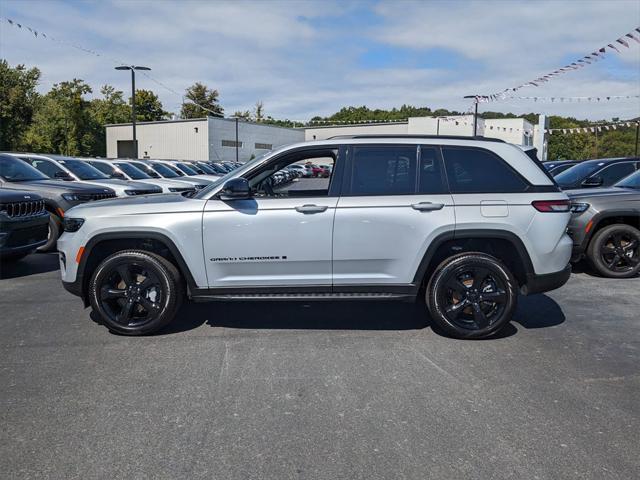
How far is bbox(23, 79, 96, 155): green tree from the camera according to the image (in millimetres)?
44688

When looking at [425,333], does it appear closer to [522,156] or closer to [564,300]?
[522,156]

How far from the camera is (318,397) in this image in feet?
12.4

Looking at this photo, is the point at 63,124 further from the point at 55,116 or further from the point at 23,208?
the point at 23,208

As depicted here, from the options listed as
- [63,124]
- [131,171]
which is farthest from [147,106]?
[131,171]

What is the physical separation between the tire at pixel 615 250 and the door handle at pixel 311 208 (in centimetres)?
475

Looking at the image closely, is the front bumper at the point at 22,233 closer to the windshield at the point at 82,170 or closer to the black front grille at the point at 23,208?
the black front grille at the point at 23,208

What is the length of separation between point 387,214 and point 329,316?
147 cm

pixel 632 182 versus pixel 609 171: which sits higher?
pixel 609 171

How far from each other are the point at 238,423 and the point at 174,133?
5943 centimetres

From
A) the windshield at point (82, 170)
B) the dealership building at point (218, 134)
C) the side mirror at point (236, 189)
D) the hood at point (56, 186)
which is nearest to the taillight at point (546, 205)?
the side mirror at point (236, 189)

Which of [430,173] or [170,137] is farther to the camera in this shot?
[170,137]

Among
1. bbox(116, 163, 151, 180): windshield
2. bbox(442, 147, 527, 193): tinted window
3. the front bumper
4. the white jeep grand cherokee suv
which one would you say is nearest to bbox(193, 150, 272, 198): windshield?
the white jeep grand cherokee suv

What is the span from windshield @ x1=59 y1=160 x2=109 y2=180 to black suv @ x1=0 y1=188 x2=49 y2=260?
3955mm

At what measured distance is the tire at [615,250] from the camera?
7621 mm
